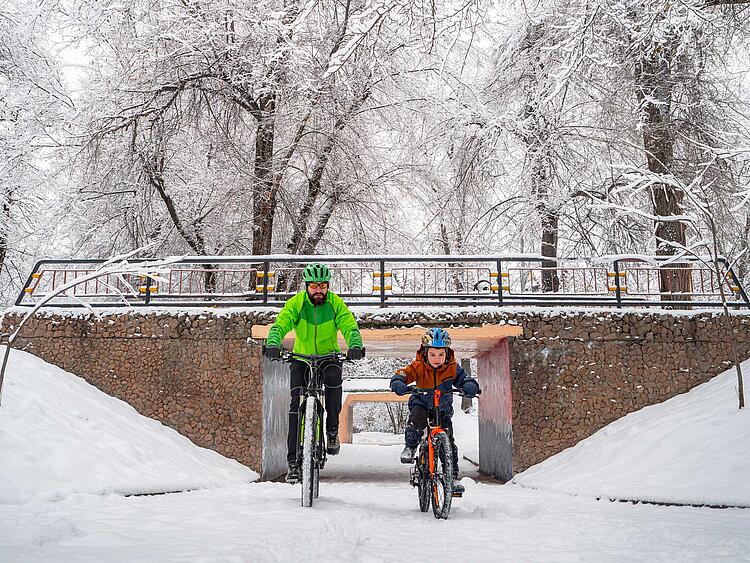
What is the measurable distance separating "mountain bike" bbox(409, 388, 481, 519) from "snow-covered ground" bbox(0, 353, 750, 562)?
0.61 ft

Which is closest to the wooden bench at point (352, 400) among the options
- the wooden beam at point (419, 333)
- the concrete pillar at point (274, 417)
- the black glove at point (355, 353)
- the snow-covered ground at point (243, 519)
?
the concrete pillar at point (274, 417)

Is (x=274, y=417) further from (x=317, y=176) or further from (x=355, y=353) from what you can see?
(x=355, y=353)

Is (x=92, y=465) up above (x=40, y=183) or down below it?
below

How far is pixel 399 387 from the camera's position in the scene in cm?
546

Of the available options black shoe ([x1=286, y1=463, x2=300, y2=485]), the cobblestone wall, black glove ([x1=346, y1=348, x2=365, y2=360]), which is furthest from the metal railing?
black shoe ([x1=286, y1=463, x2=300, y2=485])

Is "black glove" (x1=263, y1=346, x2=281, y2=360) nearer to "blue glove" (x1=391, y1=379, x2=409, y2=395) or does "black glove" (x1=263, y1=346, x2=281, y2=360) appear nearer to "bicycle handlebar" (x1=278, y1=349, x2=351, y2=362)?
"bicycle handlebar" (x1=278, y1=349, x2=351, y2=362)

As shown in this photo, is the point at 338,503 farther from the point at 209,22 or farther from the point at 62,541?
the point at 209,22

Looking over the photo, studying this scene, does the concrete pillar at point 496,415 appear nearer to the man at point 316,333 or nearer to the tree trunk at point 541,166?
the tree trunk at point 541,166

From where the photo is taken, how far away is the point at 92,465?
275 inches

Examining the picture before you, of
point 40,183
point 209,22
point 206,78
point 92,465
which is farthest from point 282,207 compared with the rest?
point 92,465

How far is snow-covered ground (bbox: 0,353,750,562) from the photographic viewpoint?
3.48 metres

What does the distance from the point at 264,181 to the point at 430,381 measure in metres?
10.7

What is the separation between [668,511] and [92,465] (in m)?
6.11

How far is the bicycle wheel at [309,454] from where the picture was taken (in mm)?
5297
